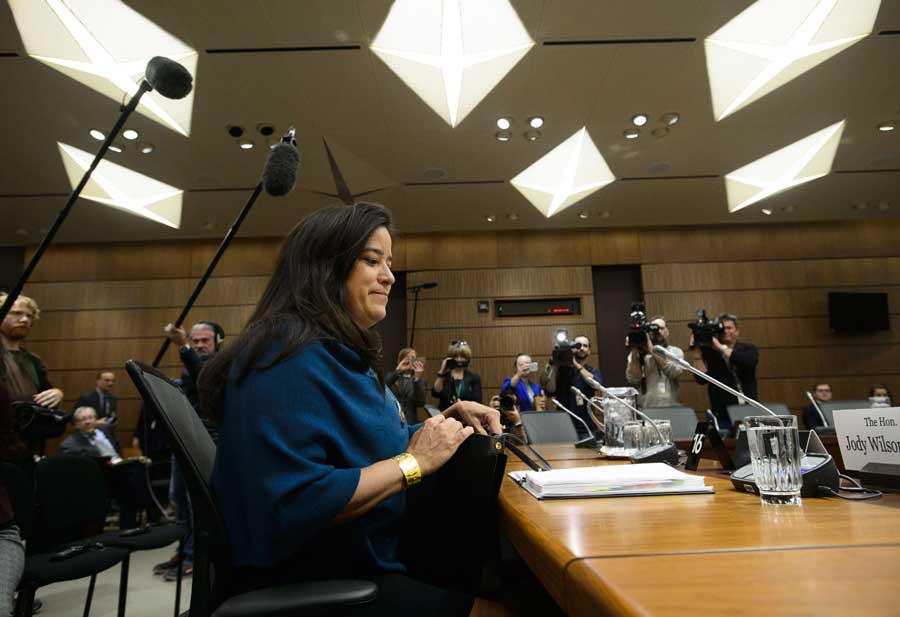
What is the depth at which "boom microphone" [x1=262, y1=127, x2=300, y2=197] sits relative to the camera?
5.85ft

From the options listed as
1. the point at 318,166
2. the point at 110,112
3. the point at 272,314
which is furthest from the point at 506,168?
the point at 272,314

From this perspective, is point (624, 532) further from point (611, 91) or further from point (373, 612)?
point (611, 91)

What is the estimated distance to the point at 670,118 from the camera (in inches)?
189

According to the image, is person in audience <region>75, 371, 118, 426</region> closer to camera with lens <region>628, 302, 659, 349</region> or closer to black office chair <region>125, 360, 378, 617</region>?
camera with lens <region>628, 302, 659, 349</region>

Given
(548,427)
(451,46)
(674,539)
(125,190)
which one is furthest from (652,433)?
(125,190)

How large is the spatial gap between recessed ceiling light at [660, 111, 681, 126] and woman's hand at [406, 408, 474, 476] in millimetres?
4683

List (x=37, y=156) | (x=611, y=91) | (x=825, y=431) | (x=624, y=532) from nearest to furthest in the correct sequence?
(x=624, y=532)
(x=825, y=431)
(x=611, y=91)
(x=37, y=156)

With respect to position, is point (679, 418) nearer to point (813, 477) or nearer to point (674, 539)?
point (813, 477)

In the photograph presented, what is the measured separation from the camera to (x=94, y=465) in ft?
7.79

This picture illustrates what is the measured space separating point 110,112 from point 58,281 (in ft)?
13.7

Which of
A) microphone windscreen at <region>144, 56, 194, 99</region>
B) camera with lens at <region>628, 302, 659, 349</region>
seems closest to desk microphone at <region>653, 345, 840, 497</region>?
camera with lens at <region>628, 302, 659, 349</region>

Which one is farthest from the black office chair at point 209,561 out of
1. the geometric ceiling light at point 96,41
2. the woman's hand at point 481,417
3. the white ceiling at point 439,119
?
the geometric ceiling light at point 96,41

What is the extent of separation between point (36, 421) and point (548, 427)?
2.57 meters

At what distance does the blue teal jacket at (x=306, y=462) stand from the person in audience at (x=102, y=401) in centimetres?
601
